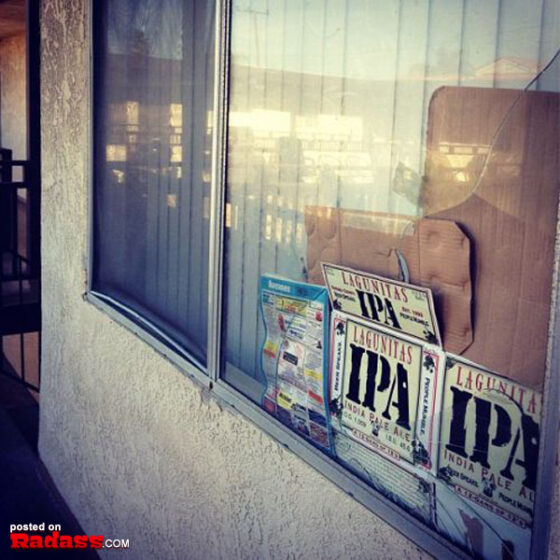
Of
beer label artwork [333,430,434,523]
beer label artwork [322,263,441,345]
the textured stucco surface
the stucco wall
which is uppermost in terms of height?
the stucco wall

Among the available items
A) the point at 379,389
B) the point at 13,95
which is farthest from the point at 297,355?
the point at 13,95

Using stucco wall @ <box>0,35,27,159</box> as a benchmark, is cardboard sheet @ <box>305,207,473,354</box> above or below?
below

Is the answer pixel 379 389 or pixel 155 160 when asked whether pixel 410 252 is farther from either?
pixel 155 160

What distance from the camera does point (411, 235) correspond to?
4.68 ft

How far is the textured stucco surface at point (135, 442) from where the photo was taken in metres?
1.75

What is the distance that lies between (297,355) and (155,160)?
3.57 feet

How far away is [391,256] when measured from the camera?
1.47 meters

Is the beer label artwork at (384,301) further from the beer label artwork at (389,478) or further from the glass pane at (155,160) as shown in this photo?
the glass pane at (155,160)

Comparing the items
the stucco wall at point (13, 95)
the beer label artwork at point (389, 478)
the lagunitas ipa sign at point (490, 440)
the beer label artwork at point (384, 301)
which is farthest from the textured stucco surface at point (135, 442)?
the stucco wall at point (13, 95)

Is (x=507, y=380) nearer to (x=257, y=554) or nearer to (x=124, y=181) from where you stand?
(x=257, y=554)

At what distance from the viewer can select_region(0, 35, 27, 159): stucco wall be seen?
496 inches

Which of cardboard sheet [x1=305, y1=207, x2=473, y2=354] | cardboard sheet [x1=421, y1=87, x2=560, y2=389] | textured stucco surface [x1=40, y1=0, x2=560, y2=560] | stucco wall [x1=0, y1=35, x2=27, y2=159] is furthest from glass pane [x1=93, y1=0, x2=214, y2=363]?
stucco wall [x1=0, y1=35, x2=27, y2=159]

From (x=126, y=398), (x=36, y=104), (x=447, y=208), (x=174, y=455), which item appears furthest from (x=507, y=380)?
(x=36, y=104)

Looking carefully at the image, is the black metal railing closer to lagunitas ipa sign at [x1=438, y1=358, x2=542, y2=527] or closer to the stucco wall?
lagunitas ipa sign at [x1=438, y1=358, x2=542, y2=527]
